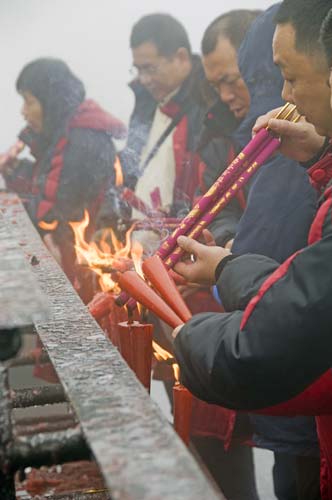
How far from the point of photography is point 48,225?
5555 mm

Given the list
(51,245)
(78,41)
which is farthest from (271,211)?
(78,41)

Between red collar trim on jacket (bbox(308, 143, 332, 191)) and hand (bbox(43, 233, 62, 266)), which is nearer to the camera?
red collar trim on jacket (bbox(308, 143, 332, 191))

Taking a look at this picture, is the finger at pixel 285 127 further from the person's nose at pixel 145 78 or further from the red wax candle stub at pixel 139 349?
the person's nose at pixel 145 78

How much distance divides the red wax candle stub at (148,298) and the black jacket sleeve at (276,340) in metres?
0.15

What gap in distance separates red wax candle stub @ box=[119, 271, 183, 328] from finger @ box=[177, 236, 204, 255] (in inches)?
8.3

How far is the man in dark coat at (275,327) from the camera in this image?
1584mm

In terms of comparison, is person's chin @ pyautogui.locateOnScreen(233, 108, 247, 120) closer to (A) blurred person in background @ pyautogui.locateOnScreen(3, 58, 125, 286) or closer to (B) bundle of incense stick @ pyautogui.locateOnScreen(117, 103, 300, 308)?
(B) bundle of incense stick @ pyautogui.locateOnScreen(117, 103, 300, 308)

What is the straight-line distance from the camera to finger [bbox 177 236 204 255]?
2.19 m

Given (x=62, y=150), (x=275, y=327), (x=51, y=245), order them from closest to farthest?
1. (x=275, y=327)
2. (x=51, y=245)
3. (x=62, y=150)

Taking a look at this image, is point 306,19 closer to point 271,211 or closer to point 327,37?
point 327,37

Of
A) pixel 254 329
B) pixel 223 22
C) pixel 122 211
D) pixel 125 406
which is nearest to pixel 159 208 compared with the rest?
pixel 122 211

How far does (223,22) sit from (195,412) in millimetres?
1552

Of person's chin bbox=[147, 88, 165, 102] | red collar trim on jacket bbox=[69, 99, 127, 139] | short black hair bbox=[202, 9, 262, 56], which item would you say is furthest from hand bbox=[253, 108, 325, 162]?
red collar trim on jacket bbox=[69, 99, 127, 139]

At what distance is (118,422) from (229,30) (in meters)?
2.42
